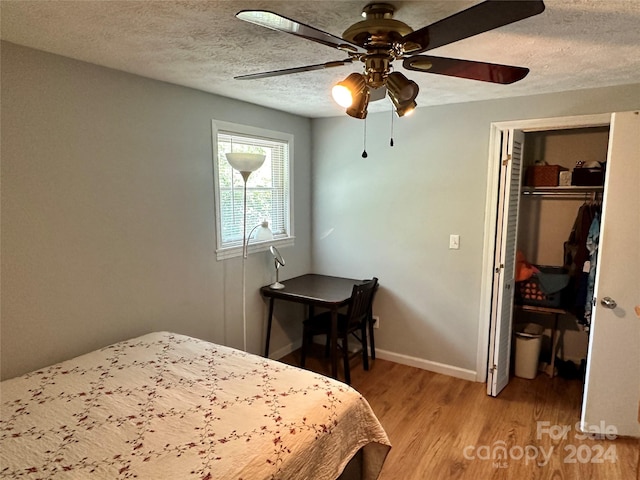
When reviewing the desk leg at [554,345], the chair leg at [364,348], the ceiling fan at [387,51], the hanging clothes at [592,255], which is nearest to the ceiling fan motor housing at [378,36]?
the ceiling fan at [387,51]

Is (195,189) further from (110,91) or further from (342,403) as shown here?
(342,403)

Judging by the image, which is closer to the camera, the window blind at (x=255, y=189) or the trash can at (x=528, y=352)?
→ the window blind at (x=255, y=189)

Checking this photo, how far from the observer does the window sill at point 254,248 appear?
3.06m

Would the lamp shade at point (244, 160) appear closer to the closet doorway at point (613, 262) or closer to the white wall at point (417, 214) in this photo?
the white wall at point (417, 214)

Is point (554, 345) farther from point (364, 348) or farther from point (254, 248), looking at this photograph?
point (254, 248)

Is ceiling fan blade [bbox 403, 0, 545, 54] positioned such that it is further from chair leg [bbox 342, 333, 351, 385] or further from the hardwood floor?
chair leg [bbox 342, 333, 351, 385]

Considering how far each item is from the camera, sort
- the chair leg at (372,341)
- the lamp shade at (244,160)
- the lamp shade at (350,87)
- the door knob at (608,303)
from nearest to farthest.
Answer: the lamp shade at (350,87) < the door knob at (608,303) < the lamp shade at (244,160) < the chair leg at (372,341)

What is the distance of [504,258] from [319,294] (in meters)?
1.45

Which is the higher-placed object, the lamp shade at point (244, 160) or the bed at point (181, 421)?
the lamp shade at point (244, 160)

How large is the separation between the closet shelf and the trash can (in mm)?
1167

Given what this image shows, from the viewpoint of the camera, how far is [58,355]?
2135 mm

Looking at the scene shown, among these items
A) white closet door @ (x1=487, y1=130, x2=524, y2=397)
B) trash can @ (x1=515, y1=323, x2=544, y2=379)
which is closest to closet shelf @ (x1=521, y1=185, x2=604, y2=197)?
white closet door @ (x1=487, y1=130, x2=524, y2=397)

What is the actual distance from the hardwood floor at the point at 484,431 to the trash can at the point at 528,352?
7 cm

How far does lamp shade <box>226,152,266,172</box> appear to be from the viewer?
2664 millimetres
